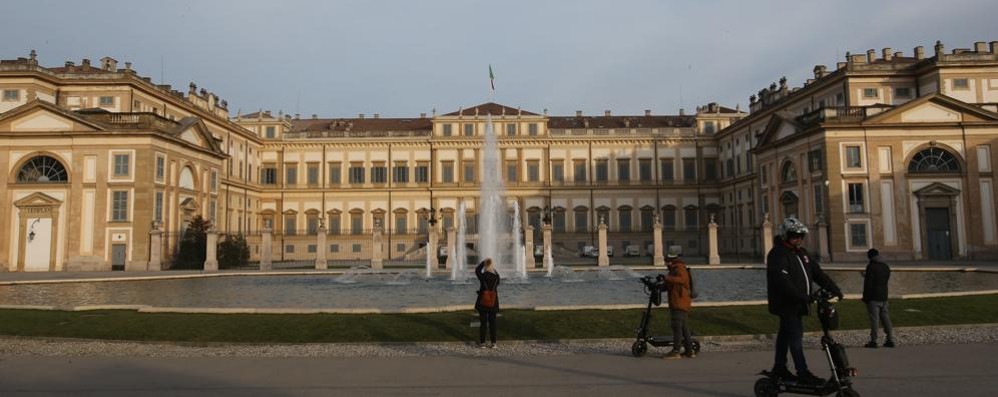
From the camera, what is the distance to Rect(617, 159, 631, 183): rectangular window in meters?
60.3

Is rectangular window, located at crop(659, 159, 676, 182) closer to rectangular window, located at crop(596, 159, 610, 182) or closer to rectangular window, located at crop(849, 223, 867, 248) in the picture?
rectangular window, located at crop(596, 159, 610, 182)

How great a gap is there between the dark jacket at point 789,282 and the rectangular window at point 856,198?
3468 centimetres

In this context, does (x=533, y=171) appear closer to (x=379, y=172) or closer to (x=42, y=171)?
(x=379, y=172)

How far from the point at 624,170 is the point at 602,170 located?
6.36 feet

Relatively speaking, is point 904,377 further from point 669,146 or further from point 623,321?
point 669,146

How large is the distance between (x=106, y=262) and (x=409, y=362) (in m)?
32.5

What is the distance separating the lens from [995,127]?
3691 centimetres

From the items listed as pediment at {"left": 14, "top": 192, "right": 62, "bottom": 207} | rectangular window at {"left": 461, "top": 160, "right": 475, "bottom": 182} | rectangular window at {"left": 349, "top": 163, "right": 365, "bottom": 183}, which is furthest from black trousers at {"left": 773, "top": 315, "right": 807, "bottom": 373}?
rectangular window at {"left": 349, "top": 163, "right": 365, "bottom": 183}

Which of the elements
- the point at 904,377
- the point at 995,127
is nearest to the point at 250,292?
the point at 904,377

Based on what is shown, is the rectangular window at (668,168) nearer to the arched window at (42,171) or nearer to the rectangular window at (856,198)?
the rectangular window at (856,198)

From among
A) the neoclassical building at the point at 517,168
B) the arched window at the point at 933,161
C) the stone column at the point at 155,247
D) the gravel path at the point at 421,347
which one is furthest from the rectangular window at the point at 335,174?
the gravel path at the point at 421,347

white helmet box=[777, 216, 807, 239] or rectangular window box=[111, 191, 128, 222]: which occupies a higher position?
rectangular window box=[111, 191, 128, 222]

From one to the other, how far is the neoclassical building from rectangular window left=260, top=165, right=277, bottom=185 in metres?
0.12

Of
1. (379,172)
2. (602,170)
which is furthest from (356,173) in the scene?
(602,170)
